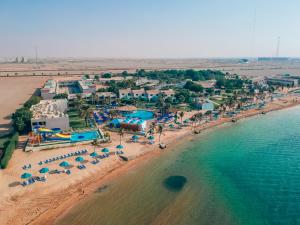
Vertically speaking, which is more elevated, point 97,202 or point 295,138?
point 295,138

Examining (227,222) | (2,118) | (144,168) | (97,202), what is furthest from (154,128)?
(2,118)

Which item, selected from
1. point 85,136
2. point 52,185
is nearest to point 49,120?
point 85,136

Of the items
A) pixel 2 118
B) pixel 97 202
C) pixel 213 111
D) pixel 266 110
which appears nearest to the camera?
pixel 97 202

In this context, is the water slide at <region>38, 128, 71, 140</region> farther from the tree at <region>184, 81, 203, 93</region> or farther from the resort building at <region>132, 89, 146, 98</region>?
the tree at <region>184, 81, 203, 93</region>

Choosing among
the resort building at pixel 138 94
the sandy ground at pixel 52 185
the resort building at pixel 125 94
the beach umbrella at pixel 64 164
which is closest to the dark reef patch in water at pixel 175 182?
the sandy ground at pixel 52 185

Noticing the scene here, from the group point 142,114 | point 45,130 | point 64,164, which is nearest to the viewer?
point 64,164

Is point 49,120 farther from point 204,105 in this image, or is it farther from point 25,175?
point 204,105

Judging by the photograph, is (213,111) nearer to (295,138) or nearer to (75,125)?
(295,138)
